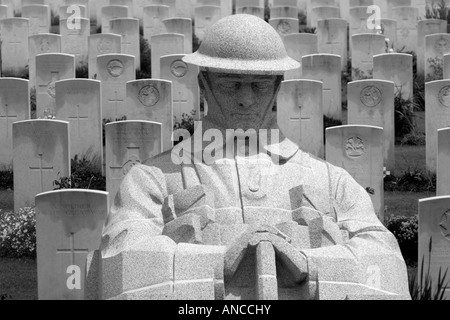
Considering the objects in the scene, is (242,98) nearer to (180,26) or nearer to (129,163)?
(129,163)

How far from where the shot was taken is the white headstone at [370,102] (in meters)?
16.5

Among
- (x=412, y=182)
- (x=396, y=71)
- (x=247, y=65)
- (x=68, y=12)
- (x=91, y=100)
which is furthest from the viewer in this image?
(x=68, y=12)

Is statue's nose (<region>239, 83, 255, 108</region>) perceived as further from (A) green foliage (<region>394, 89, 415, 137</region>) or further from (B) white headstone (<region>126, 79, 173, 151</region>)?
(A) green foliage (<region>394, 89, 415, 137</region>)

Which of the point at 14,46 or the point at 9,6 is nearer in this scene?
the point at 14,46

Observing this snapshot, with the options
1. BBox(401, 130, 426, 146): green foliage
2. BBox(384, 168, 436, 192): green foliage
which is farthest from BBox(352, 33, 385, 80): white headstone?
BBox(384, 168, 436, 192): green foliage

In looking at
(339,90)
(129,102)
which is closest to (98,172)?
(129,102)

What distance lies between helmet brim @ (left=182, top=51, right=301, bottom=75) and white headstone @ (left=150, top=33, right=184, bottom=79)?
11677 mm

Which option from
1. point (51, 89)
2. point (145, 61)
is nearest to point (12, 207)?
point (51, 89)

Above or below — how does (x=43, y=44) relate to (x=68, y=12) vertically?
below

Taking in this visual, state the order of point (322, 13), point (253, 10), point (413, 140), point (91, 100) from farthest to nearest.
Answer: point (322, 13)
point (253, 10)
point (413, 140)
point (91, 100)

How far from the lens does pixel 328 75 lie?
18.2 metres

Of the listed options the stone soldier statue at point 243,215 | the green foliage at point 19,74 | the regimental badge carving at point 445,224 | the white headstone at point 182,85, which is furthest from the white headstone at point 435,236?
the green foliage at point 19,74

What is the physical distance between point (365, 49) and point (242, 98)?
39.2 ft

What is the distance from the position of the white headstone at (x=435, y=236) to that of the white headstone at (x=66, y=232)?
241 cm
